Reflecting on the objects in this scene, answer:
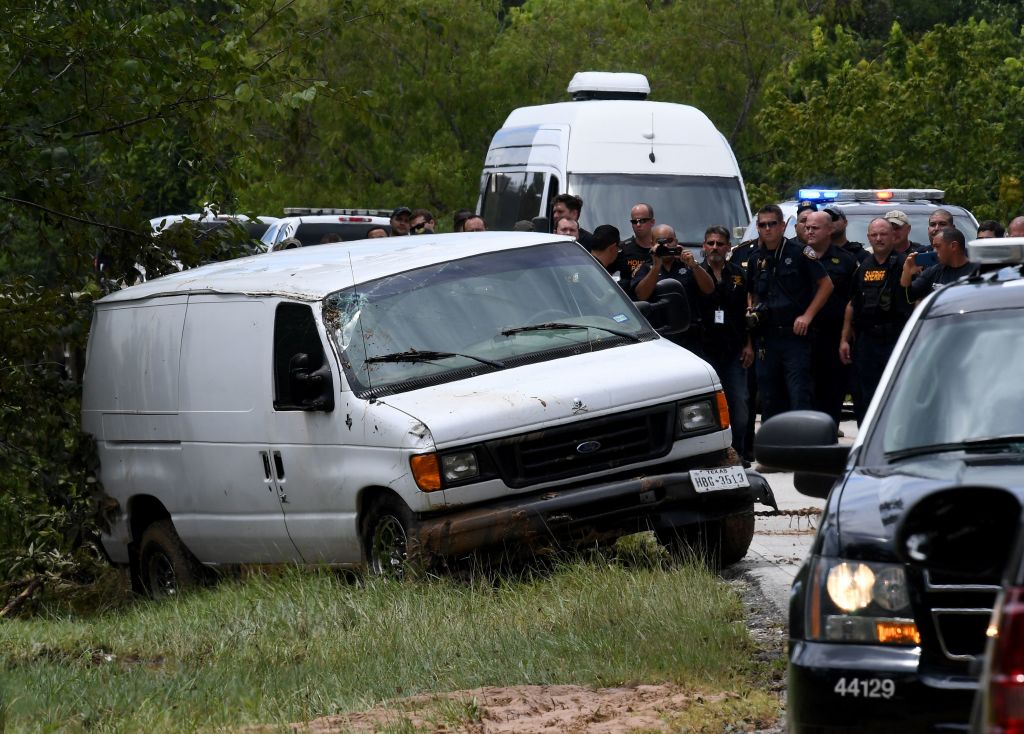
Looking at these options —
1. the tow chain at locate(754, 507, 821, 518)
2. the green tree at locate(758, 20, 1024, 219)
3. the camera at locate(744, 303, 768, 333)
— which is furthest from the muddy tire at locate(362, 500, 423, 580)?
the green tree at locate(758, 20, 1024, 219)

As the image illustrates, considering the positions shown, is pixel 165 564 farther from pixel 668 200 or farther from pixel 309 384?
pixel 668 200

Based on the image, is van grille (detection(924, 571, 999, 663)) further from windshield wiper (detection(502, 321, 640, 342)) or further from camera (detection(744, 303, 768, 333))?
camera (detection(744, 303, 768, 333))

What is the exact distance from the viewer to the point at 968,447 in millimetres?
5105

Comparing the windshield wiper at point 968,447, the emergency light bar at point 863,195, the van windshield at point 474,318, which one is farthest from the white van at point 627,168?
the windshield wiper at point 968,447

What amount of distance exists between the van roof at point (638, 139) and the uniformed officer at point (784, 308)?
5.52 meters

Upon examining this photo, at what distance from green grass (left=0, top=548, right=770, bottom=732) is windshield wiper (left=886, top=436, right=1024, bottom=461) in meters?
1.71

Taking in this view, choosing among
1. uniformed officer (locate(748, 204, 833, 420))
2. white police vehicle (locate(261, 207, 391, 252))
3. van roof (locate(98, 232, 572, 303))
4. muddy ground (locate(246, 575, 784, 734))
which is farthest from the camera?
white police vehicle (locate(261, 207, 391, 252))

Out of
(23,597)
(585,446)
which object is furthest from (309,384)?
(23,597)

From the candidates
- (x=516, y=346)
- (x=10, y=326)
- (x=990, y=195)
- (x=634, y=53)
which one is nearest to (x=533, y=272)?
(x=516, y=346)

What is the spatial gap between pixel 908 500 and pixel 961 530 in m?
1.88

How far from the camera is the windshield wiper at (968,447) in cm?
504

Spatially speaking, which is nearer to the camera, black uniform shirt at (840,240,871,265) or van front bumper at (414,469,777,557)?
van front bumper at (414,469,777,557)

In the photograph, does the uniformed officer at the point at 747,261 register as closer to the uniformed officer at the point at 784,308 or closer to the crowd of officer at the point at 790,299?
the crowd of officer at the point at 790,299

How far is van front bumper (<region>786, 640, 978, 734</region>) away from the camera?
4.29 m
